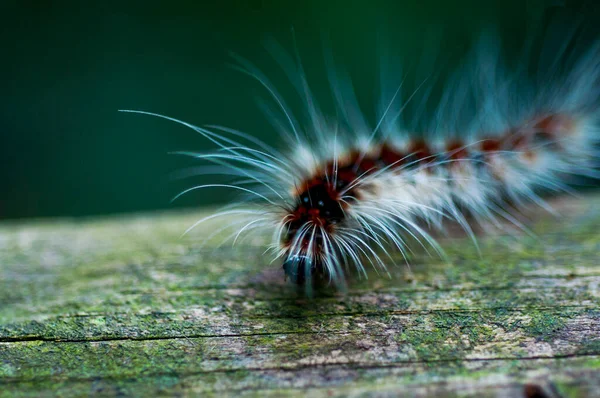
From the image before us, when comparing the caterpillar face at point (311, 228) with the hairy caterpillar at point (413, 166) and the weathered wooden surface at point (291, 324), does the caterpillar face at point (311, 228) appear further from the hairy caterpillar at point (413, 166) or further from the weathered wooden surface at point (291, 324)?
the weathered wooden surface at point (291, 324)

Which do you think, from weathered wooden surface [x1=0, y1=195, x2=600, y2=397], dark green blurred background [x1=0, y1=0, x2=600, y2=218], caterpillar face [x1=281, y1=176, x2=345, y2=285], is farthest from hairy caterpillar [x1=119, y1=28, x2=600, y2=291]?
dark green blurred background [x1=0, y1=0, x2=600, y2=218]

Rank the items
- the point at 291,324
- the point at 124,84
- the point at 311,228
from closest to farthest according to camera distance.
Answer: the point at 291,324 < the point at 311,228 < the point at 124,84

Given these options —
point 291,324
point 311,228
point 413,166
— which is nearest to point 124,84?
point 413,166

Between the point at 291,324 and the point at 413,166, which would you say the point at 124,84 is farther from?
the point at 291,324

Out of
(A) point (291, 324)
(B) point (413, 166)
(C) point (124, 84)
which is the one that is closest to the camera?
(A) point (291, 324)

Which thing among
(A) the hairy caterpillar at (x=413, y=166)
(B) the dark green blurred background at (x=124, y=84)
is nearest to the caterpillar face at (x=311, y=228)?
(A) the hairy caterpillar at (x=413, y=166)

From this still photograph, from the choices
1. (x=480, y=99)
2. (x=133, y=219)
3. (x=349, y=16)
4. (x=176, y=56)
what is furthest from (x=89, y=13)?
(x=480, y=99)
